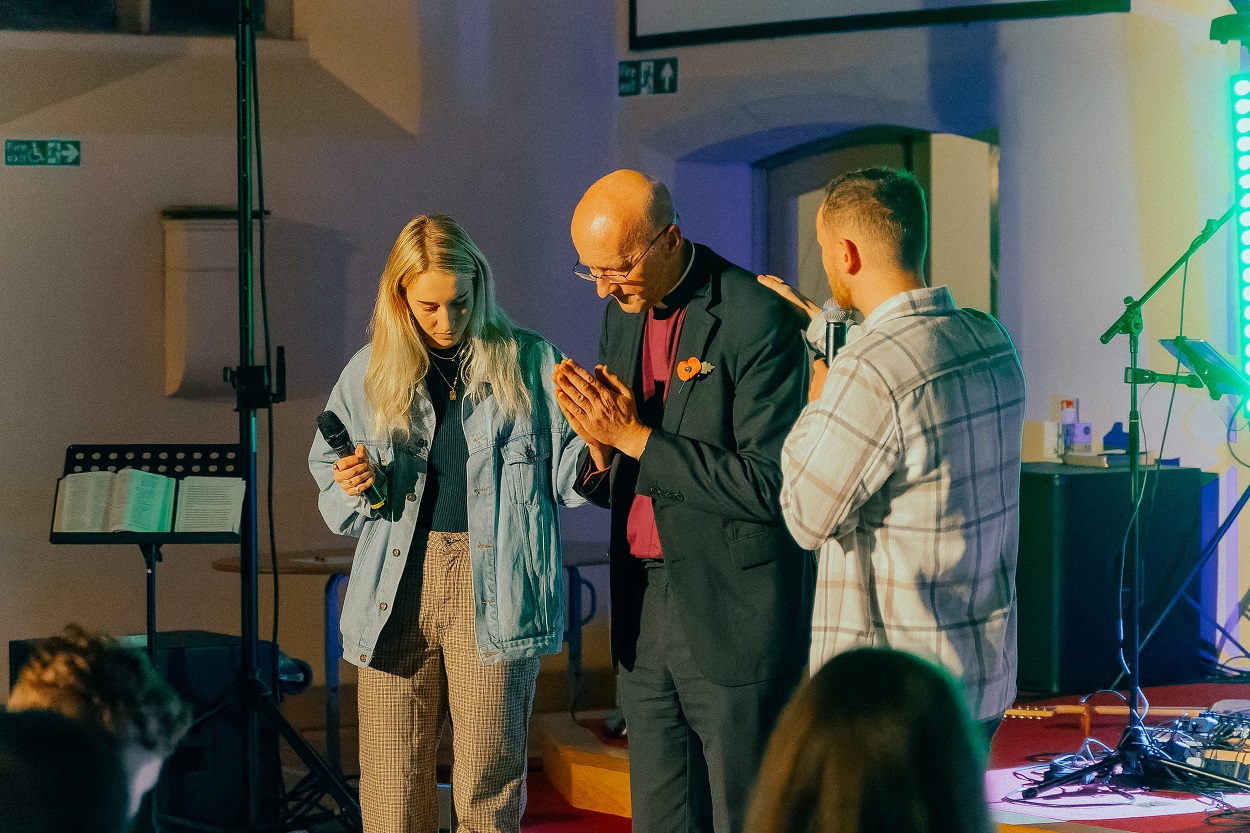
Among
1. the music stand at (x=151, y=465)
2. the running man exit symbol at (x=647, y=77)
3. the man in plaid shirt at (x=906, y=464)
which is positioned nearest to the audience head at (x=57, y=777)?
the man in plaid shirt at (x=906, y=464)

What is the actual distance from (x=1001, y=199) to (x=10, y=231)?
405cm

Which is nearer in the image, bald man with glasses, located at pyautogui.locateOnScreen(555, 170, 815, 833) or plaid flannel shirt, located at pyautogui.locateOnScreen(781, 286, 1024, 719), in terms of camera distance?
plaid flannel shirt, located at pyautogui.locateOnScreen(781, 286, 1024, 719)

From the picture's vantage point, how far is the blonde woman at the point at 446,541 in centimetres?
255

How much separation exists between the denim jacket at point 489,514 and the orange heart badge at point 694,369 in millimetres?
380

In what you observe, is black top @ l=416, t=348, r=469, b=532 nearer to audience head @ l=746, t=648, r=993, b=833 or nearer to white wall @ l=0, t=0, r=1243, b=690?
audience head @ l=746, t=648, r=993, b=833

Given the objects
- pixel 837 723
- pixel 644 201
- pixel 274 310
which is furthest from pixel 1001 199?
pixel 837 723

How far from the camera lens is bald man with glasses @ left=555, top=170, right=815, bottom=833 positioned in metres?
2.25

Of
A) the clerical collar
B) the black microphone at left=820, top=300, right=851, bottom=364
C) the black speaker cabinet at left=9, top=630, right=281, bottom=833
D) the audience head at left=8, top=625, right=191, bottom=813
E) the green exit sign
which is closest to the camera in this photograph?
the audience head at left=8, top=625, right=191, bottom=813

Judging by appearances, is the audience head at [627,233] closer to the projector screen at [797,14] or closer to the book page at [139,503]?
the book page at [139,503]

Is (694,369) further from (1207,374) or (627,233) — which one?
(1207,374)

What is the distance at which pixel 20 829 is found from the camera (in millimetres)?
1178

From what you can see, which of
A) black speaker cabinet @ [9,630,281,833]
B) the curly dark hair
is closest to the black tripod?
black speaker cabinet @ [9,630,281,833]

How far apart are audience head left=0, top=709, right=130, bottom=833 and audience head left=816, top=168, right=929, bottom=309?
1.23 m

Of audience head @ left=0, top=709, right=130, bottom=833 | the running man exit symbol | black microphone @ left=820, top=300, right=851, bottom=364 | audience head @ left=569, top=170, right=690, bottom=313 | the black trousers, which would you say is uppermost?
the running man exit symbol
